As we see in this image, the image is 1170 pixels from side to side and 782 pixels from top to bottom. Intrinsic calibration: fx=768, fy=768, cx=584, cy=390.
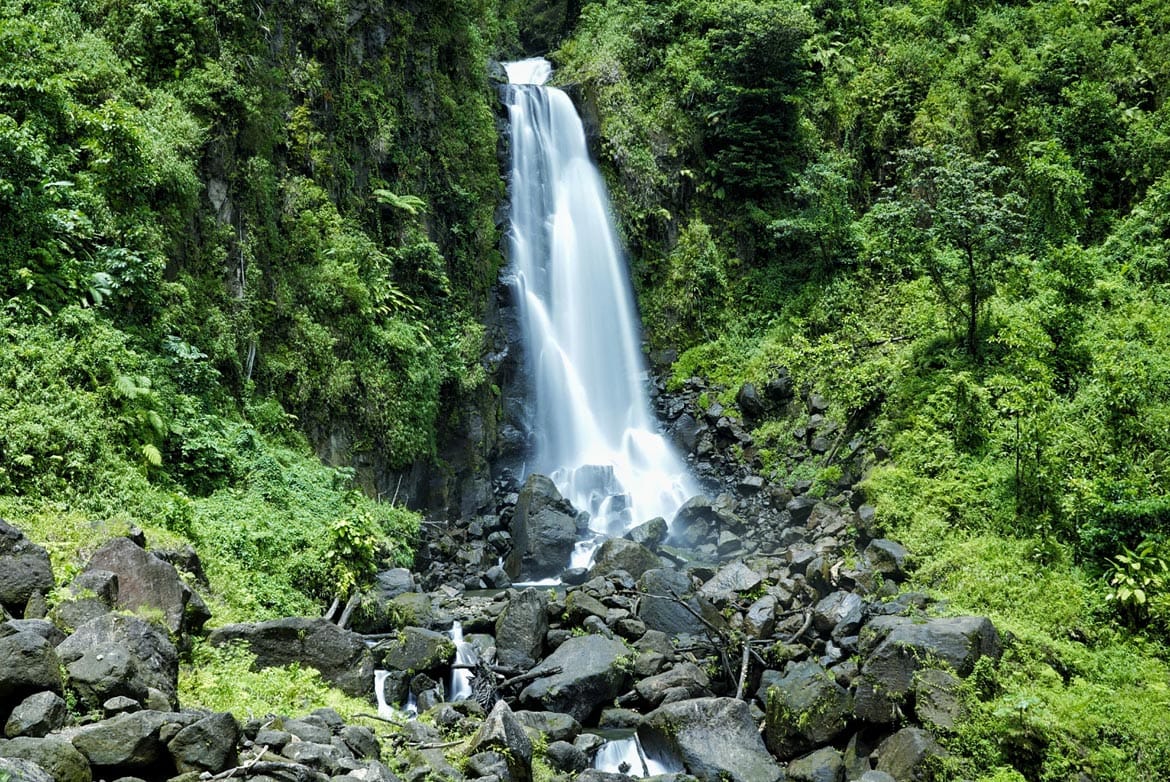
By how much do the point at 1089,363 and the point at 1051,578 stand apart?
14.8 feet

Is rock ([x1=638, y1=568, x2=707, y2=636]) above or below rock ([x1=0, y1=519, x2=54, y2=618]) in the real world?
below

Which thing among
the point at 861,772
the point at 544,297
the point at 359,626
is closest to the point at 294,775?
the point at 359,626

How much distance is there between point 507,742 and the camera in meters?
6.98

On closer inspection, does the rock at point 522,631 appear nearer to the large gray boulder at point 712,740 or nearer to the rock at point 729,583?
the large gray boulder at point 712,740

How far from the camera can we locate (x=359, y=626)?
10.2m

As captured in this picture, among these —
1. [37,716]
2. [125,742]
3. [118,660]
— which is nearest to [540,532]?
[118,660]

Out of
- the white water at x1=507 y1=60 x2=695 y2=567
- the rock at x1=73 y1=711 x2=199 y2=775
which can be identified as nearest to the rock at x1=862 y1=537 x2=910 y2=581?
the white water at x1=507 y1=60 x2=695 y2=567

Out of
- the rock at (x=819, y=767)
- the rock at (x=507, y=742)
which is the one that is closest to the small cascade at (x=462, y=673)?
the rock at (x=507, y=742)

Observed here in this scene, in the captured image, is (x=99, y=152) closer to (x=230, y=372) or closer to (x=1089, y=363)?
(x=230, y=372)

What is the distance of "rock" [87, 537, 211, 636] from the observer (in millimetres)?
6652

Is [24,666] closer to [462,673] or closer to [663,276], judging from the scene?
[462,673]

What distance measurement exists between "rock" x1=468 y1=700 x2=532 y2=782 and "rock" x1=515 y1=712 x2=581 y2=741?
1.19 meters

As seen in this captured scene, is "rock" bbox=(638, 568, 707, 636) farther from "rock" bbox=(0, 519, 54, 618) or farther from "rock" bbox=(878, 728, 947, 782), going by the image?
"rock" bbox=(0, 519, 54, 618)

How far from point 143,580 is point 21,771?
10.1 ft
